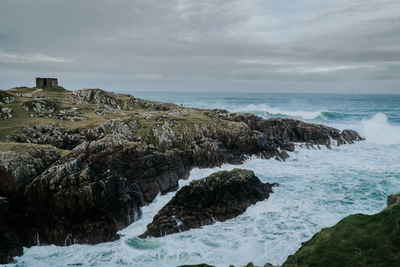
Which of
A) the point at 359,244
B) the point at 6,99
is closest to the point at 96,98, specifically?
the point at 6,99

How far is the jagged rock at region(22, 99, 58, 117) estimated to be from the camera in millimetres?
46188

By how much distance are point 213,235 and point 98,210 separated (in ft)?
37.8

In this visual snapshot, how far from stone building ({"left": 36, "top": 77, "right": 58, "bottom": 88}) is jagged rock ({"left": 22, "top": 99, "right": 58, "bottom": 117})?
28.5 meters

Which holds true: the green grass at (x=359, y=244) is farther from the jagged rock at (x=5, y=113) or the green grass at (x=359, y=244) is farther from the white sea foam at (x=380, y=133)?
the white sea foam at (x=380, y=133)

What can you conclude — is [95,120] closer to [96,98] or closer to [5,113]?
[5,113]

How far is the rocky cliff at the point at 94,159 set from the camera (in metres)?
23.8

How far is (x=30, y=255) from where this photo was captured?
2089 centimetres

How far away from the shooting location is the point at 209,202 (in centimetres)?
2675

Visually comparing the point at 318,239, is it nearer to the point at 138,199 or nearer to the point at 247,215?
the point at 247,215

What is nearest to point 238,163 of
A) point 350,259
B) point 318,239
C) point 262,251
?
A: point 262,251

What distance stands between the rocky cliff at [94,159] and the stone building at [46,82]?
22100 mm

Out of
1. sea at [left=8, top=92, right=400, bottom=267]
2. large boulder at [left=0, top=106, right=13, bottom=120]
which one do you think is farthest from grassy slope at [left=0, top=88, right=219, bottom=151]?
sea at [left=8, top=92, right=400, bottom=267]

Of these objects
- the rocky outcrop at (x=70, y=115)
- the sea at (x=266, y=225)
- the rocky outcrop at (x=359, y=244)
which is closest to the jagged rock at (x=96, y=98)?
the rocky outcrop at (x=70, y=115)

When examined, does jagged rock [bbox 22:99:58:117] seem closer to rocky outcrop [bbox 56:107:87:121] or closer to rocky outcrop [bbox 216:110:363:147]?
rocky outcrop [bbox 56:107:87:121]
